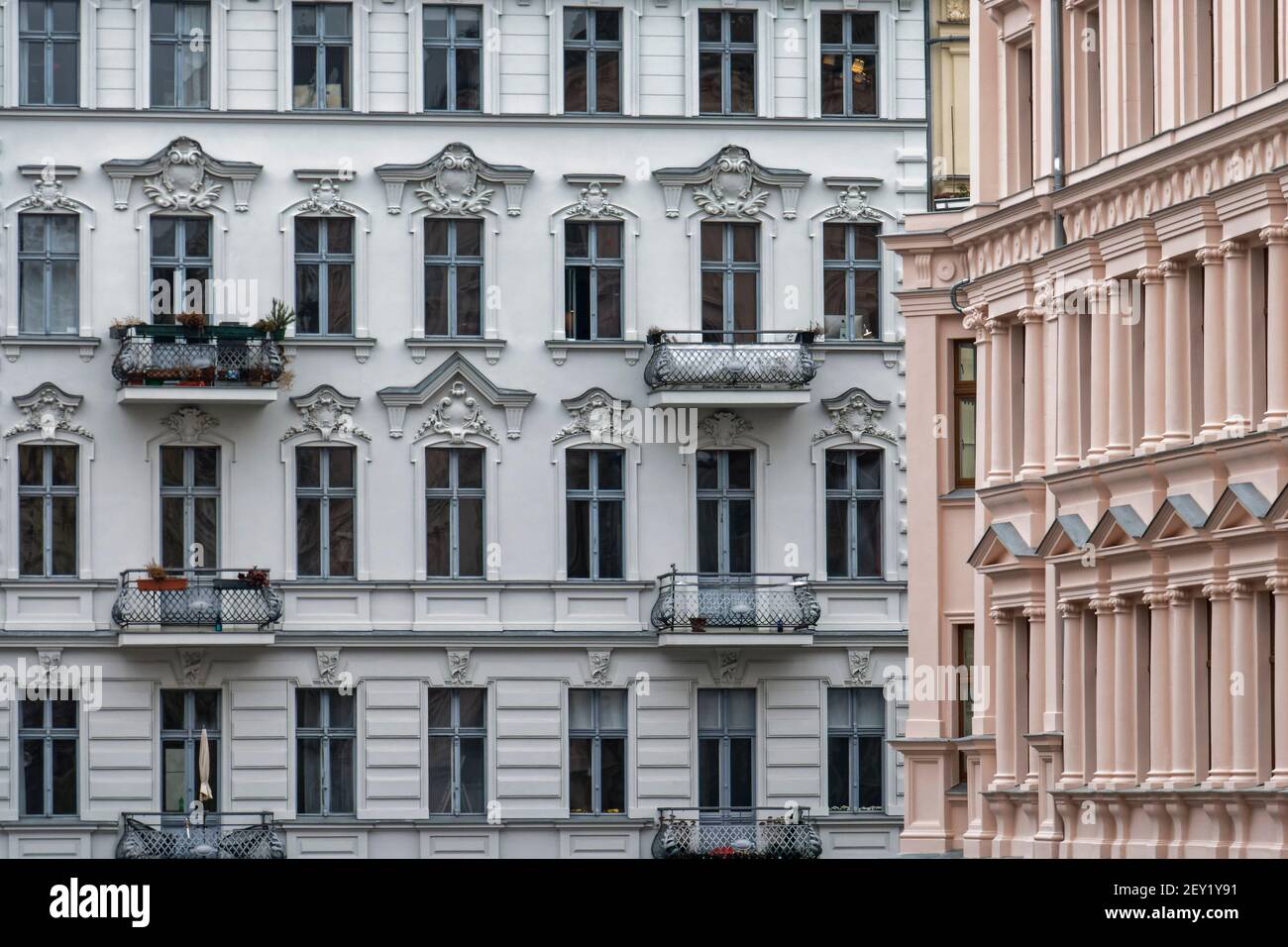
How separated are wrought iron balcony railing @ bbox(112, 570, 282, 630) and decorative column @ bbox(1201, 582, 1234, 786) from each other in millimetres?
21961

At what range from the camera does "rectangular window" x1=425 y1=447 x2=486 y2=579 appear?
169ft

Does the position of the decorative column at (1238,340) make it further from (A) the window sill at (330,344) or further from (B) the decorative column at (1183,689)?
(A) the window sill at (330,344)

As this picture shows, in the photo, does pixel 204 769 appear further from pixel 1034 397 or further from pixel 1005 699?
pixel 1034 397

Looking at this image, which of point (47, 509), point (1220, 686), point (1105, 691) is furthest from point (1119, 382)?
point (47, 509)

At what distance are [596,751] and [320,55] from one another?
12.3 m

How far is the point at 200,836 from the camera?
49.5 metres

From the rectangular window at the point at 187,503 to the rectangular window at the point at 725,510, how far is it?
803cm

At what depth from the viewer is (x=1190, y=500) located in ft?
105

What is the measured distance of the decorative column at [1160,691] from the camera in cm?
3262

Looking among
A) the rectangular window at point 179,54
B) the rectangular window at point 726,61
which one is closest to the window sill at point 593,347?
the rectangular window at point 726,61

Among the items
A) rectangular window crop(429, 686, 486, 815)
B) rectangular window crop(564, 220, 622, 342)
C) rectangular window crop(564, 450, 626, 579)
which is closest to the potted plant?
rectangular window crop(429, 686, 486, 815)

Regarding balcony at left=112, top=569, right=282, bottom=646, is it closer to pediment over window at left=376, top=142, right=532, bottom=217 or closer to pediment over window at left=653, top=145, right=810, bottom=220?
pediment over window at left=376, top=142, right=532, bottom=217
